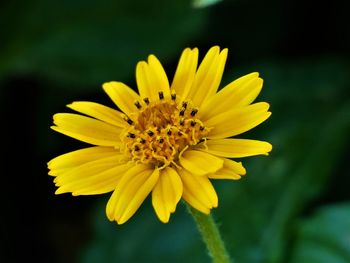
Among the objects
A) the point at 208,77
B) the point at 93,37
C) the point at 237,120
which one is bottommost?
the point at 237,120

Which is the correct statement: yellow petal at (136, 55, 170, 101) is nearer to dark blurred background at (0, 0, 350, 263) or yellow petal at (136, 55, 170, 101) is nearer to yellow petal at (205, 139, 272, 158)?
yellow petal at (205, 139, 272, 158)

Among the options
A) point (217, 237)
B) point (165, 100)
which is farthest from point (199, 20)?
point (217, 237)

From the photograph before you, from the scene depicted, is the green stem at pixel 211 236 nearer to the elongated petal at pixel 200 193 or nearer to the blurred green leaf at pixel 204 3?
the elongated petal at pixel 200 193

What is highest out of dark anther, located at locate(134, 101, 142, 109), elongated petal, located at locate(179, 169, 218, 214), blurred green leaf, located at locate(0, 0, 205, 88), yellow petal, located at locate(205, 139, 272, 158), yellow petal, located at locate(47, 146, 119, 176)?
blurred green leaf, located at locate(0, 0, 205, 88)

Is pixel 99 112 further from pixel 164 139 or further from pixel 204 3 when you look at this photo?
pixel 204 3

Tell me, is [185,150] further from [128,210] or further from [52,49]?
[52,49]

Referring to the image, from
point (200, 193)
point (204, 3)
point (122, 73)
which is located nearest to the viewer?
point (200, 193)

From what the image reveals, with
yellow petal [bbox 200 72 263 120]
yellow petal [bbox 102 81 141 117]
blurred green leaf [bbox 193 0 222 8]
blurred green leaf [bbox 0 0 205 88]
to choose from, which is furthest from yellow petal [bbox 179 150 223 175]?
blurred green leaf [bbox 0 0 205 88]

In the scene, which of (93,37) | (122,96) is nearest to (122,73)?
(93,37)
